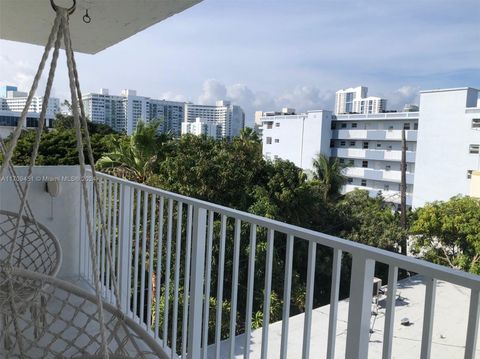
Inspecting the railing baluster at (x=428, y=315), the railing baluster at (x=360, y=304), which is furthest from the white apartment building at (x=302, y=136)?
the railing baluster at (x=428, y=315)

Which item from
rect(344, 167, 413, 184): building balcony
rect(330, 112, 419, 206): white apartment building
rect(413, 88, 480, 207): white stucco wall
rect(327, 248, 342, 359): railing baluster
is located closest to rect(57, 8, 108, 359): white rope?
rect(327, 248, 342, 359): railing baluster

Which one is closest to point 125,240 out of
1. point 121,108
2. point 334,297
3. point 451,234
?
point 334,297

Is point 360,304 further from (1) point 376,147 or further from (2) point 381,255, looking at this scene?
(1) point 376,147

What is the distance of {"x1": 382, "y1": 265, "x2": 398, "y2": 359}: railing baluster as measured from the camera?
1.00 m

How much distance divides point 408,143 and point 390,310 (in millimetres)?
42046

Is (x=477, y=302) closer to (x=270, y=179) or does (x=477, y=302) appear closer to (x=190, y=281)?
(x=190, y=281)

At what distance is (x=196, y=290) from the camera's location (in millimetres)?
1842

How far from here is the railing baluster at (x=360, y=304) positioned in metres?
1.07

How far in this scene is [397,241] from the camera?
19594mm

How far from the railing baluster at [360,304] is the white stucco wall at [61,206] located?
2.73 meters

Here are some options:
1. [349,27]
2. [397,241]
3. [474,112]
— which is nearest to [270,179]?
[397,241]

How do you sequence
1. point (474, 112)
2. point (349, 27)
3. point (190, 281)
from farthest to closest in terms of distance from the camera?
point (349, 27) → point (474, 112) → point (190, 281)

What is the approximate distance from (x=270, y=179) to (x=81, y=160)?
529 inches

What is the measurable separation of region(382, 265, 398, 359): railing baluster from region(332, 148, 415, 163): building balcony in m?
41.2
